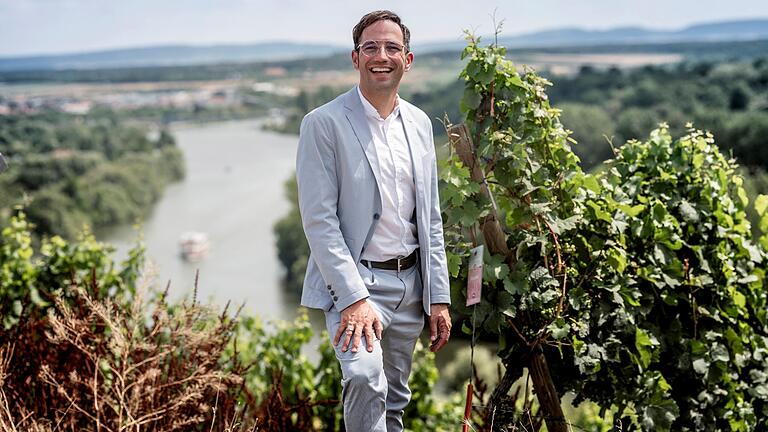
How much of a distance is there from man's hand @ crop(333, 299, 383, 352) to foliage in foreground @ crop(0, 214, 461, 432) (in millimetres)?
336

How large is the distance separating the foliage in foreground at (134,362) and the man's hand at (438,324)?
0.48 meters

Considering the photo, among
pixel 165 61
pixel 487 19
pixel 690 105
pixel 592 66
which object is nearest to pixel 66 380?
pixel 487 19

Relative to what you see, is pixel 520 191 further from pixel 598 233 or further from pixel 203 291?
pixel 203 291

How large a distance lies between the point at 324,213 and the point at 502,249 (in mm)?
750

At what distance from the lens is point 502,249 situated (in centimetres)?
241

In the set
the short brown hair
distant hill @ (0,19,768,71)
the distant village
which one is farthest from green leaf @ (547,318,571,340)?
the distant village

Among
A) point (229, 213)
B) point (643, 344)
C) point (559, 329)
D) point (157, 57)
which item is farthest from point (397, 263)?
point (157, 57)

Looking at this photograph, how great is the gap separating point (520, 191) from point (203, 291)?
37975mm

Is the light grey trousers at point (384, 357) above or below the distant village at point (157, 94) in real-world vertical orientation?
above

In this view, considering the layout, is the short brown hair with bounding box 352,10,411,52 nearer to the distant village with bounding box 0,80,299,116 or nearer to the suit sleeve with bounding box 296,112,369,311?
the suit sleeve with bounding box 296,112,369,311

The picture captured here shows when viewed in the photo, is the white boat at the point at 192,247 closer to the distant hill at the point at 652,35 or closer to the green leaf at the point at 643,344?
the distant hill at the point at 652,35

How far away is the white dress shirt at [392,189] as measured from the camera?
6.39 ft

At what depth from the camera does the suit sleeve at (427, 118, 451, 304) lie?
205 centimetres

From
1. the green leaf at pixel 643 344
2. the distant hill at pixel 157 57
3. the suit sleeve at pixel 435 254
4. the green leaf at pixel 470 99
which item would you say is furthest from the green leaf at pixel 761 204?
the distant hill at pixel 157 57
